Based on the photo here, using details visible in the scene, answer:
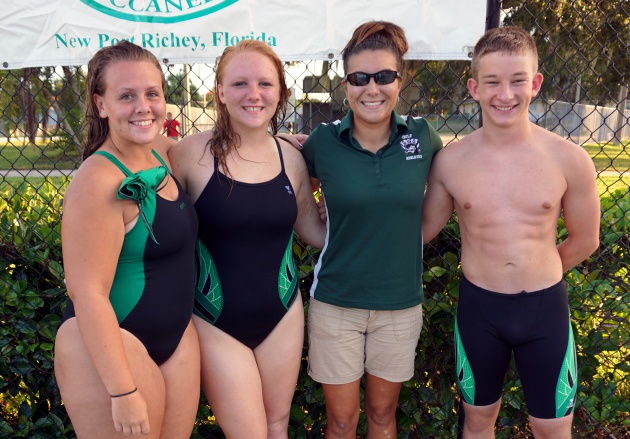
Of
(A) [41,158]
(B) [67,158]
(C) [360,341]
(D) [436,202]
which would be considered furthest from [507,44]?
(A) [41,158]

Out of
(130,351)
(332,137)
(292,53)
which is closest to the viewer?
(130,351)

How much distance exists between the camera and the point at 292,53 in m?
2.80

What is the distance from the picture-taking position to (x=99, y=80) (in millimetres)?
1996

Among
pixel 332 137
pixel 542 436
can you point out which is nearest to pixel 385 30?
pixel 332 137

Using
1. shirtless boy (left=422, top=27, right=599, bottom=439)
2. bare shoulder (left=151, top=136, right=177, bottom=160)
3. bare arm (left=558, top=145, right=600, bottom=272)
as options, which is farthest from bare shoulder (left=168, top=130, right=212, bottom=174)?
bare arm (left=558, top=145, right=600, bottom=272)

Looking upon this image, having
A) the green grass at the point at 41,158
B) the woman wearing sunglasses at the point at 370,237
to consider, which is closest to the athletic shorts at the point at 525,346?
the woman wearing sunglasses at the point at 370,237

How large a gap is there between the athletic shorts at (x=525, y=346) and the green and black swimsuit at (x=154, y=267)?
128 cm

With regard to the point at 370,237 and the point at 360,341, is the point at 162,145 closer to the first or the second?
the point at 370,237

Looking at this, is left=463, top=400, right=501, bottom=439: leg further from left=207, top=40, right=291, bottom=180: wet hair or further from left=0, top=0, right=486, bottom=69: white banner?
left=0, top=0, right=486, bottom=69: white banner

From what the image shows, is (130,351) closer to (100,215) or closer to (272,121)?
(100,215)

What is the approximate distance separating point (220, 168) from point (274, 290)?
581 mm

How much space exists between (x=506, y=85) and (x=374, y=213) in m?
0.76

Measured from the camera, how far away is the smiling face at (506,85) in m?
2.25

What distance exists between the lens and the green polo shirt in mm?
2385
